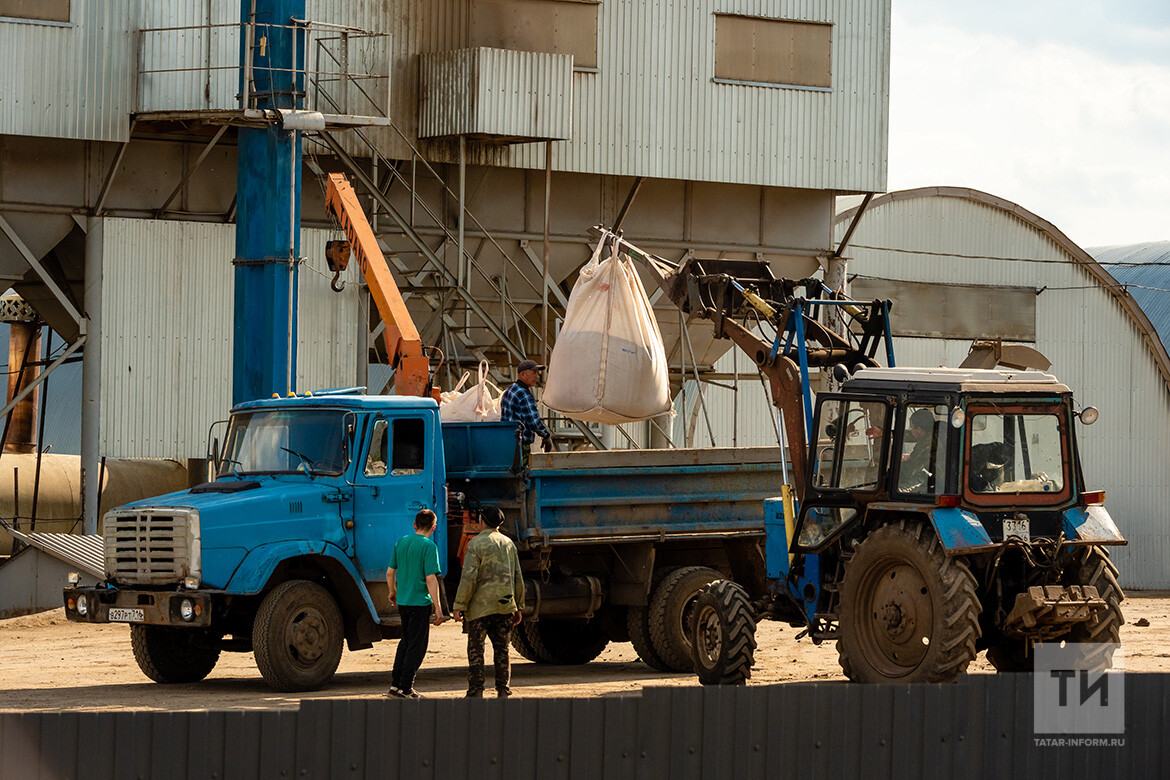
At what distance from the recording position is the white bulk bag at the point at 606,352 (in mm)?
16938

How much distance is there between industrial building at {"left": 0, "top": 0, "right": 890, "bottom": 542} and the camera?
965 inches

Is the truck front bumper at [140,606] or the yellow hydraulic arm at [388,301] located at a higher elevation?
the yellow hydraulic arm at [388,301]

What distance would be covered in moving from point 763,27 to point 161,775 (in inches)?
881

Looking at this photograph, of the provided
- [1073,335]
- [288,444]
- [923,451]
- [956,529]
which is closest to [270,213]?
[288,444]

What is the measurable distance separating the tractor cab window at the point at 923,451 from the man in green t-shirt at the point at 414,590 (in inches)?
153

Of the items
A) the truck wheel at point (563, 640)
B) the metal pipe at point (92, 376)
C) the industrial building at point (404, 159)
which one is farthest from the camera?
the metal pipe at point (92, 376)

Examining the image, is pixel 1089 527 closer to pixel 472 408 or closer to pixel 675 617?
pixel 675 617

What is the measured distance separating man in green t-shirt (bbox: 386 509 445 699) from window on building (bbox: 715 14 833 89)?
16.2 meters

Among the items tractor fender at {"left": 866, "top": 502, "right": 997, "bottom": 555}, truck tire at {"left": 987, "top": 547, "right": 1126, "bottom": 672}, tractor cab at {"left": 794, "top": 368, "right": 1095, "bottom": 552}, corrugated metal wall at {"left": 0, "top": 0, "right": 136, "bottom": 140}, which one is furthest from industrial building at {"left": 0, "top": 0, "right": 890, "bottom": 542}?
tractor fender at {"left": 866, "top": 502, "right": 997, "bottom": 555}

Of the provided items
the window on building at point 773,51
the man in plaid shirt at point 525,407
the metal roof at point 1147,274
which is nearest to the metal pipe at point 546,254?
the window on building at point 773,51

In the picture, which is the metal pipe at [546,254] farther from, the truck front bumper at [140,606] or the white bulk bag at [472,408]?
the truck front bumper at [140,606]

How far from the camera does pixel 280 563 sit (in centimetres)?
1541

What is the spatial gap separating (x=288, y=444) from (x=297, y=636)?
6.15ft

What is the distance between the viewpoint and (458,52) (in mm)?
26031
